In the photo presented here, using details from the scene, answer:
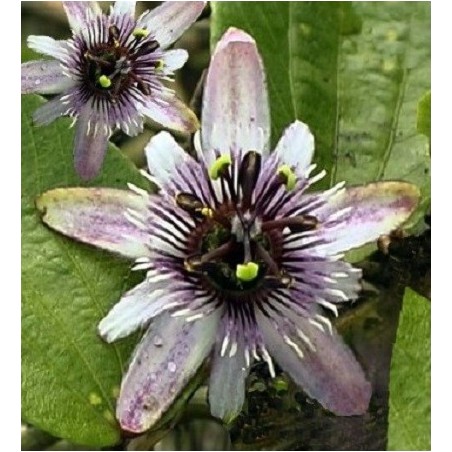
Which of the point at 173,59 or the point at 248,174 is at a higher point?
the point at 173,59

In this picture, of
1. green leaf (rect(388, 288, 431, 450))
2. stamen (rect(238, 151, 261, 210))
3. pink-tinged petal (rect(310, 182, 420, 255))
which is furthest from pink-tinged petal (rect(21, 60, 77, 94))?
green leaf (rect(388, 288, 431, 450))

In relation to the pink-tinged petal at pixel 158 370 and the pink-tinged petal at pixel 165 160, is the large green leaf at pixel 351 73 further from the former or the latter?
the pink-tinged petal at pixel 158 370

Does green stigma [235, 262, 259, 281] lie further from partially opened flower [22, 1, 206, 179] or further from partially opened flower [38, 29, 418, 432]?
partially opened flower [22, 1, 206, 179]

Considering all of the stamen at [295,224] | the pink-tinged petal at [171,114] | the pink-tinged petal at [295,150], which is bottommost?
the stamen at [295,224]

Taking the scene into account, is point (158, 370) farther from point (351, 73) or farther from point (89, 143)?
point (351, 73)

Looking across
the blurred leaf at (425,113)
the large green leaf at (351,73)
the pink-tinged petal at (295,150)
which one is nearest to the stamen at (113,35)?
the large green leaf at (351,73)

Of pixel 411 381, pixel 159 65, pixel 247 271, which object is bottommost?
pixel 411 381

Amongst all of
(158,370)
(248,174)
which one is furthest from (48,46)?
(158,370)
